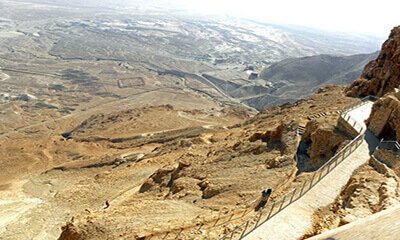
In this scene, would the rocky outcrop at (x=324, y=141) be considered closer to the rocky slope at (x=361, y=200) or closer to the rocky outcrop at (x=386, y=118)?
the rocky outcrop at (x=386, y=118)

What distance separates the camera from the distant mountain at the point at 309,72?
125 meters

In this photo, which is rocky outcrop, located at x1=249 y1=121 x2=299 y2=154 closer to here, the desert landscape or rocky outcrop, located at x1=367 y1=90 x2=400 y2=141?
the desert landscape

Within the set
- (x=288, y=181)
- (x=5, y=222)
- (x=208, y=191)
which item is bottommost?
(x=5, y=222)

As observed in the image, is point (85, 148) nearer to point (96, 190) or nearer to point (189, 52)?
point (96, 190)

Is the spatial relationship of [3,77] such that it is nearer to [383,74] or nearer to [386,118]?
[383,74]

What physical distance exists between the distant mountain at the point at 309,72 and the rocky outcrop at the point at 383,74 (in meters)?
78.7

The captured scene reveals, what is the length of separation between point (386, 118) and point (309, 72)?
4801 inches

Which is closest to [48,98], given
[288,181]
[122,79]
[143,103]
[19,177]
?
[143,103]

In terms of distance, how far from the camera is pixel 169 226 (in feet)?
56.0

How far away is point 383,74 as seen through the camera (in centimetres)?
3644

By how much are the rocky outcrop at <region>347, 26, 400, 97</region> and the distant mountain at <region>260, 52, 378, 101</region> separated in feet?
258

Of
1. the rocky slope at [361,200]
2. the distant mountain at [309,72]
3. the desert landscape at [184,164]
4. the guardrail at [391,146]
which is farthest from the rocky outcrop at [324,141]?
the distant mountain at [309,72]

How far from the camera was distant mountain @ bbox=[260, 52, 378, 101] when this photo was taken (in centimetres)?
12488

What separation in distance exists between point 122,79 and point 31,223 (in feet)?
340
